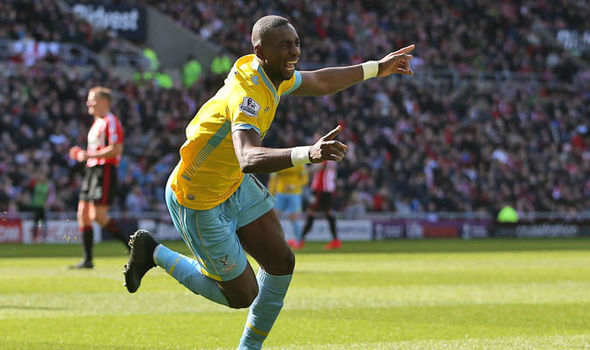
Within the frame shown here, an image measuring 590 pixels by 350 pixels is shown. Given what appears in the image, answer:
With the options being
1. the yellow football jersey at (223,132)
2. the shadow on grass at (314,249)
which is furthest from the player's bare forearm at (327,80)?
the shadow on grass at (314,249)

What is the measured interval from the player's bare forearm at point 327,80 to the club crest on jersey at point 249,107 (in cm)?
118

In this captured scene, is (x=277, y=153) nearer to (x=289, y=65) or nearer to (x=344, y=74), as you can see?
(x=289, y=65)

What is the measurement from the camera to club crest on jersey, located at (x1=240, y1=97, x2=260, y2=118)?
5.60m

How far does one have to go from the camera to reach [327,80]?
23.5ft

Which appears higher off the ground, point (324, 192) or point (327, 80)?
point (327, 80)

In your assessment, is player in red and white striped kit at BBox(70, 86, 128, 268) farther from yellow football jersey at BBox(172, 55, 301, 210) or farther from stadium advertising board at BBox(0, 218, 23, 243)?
stadium advertising board at BBox(0, 218, 23, 243)

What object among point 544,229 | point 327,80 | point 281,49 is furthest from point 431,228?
point 281,49

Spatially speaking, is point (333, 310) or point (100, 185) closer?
point (333, 310)

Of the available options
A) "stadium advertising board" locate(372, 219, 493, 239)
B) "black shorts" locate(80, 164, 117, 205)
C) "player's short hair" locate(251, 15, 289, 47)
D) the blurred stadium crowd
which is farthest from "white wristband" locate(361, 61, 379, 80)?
"stadium advertising board" locate(372, 219, 493, 239)

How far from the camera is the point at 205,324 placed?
8727 mm

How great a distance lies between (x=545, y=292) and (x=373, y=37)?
2643 cm

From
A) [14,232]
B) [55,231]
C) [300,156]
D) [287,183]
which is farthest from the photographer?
[55,231]

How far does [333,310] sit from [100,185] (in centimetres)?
554

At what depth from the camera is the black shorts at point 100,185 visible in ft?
46.0
